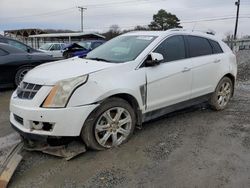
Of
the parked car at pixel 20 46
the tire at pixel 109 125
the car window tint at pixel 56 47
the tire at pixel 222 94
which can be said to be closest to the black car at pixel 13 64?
the parked car at pixel 20 46

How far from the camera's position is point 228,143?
4.80 m

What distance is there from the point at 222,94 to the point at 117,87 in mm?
3046

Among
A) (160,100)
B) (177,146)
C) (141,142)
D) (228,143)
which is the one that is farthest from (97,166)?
(228,143)

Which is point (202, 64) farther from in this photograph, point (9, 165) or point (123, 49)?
point (9, 165)

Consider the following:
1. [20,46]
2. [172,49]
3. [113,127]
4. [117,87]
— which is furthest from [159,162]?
[20,46]

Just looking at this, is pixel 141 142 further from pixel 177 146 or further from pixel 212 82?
pixel 212 82

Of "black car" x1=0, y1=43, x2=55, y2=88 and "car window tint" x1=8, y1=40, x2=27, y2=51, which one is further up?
"car window tint" x1=8, y1=40, x2=27, y2=51

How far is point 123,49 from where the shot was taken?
529 cm

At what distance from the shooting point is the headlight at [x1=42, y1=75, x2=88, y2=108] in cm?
400

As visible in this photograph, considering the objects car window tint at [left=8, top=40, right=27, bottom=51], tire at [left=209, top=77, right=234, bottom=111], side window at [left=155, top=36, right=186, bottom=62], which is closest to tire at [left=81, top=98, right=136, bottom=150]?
side window at [left=155, top=36, right=186, bottom=62]

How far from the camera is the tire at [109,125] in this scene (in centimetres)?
425

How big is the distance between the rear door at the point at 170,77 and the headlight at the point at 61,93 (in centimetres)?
127

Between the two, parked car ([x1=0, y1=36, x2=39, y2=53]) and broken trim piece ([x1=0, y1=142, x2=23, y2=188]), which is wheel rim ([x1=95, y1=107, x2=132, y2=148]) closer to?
broken trim piece ([x1=0, y1=142, x2=23, y2=188])

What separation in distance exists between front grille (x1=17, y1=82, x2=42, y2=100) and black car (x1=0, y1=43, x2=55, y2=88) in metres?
4.63
